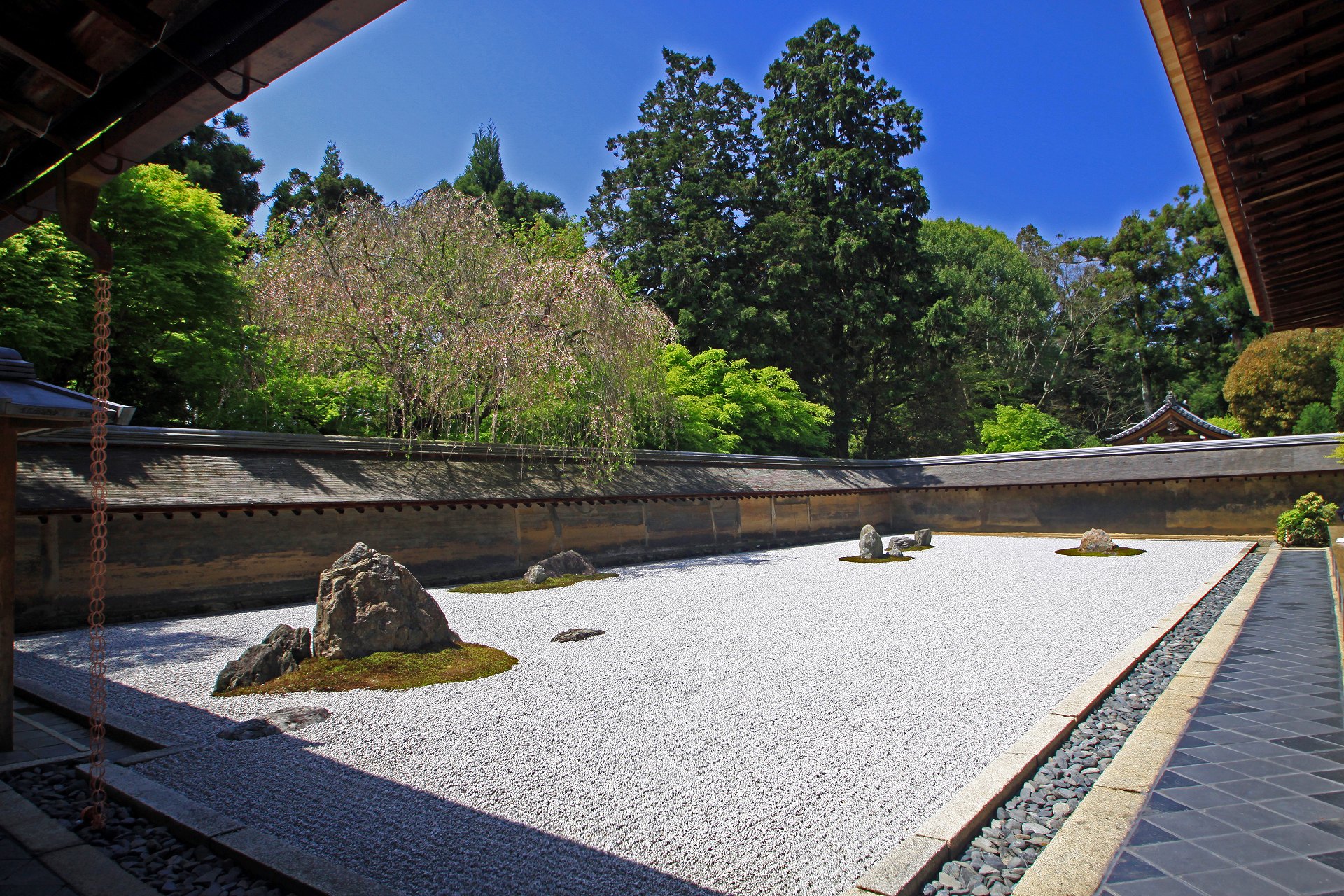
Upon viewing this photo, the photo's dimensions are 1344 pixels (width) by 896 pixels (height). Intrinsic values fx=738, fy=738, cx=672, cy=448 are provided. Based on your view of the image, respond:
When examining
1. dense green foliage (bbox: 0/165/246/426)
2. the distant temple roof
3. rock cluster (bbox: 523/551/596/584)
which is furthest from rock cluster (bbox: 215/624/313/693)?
the distant temple roof

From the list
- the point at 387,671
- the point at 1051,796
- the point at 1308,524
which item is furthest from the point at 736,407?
the point at 1051,796

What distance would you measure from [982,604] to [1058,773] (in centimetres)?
553

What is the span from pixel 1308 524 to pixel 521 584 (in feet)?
51.1

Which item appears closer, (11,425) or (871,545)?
(11,425)

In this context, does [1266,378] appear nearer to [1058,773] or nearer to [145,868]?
[1058,773]

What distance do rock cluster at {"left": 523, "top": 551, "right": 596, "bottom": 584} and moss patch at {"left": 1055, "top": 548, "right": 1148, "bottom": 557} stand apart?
30.6 feet

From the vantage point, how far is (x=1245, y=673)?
5.59 metres

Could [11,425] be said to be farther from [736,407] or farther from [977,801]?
[736,407]

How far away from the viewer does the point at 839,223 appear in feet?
85.9

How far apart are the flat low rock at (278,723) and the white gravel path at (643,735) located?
13 cm

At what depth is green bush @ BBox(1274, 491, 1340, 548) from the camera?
14.9 m

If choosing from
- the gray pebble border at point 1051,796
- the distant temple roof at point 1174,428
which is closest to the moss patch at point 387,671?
the gray pebble border at point 1051,796

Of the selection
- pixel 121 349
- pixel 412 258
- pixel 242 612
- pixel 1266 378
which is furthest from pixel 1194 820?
pixel 1266 378

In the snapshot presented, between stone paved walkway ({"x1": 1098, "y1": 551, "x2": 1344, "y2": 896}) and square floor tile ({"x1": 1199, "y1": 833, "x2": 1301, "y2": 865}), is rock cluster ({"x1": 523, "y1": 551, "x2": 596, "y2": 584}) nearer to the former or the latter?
stone paved walkway ({"x1": 1098, "y1": 551, "x2": 1344, "y2": 896})
